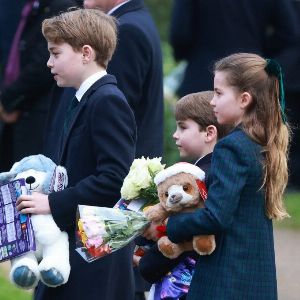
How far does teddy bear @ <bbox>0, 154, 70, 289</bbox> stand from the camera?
4367 millimetres

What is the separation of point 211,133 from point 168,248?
1.70 ft

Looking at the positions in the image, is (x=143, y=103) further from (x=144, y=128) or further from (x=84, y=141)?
(x=84, y=141)

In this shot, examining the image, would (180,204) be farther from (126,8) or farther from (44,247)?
(126,8)

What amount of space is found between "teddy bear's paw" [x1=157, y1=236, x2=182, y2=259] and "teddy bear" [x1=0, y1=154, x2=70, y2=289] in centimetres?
40

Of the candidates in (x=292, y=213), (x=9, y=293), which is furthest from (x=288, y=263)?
(x=9, y=293)

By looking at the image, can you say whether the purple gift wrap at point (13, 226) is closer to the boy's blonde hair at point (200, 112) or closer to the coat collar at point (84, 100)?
the coat collar at point (84, 100)

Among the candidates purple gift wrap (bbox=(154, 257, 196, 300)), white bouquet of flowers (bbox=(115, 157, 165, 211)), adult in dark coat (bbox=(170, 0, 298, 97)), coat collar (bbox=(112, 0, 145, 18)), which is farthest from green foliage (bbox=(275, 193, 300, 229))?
white bouquet of flowers (bbox=(115, 157, 165, 211))

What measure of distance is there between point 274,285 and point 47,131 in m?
2.03

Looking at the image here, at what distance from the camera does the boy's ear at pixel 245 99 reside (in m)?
4.11

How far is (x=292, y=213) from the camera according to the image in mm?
8633

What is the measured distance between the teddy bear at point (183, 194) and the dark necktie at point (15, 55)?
2.70 m

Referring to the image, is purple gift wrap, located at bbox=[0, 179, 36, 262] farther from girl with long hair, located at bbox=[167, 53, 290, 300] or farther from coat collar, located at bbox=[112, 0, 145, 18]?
coat collar, located at bbox=[112, 0, 145, 18]

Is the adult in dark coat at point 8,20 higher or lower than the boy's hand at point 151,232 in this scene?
higher

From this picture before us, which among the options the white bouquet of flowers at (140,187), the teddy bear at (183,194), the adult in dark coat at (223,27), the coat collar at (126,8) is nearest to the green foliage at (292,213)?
the adult in dark coat at (223,27)
